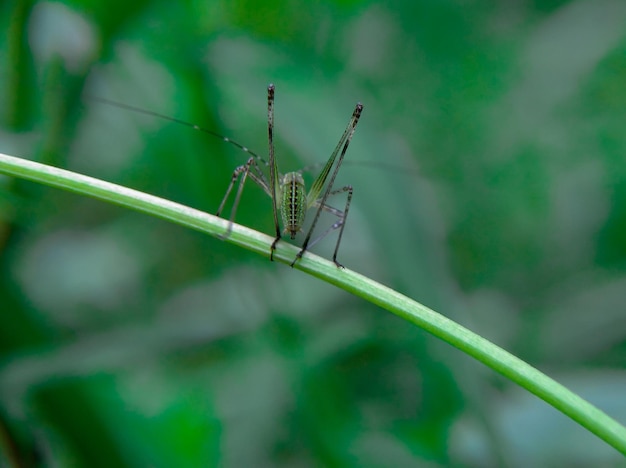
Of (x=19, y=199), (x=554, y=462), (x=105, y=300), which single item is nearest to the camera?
(x=19, y=199)

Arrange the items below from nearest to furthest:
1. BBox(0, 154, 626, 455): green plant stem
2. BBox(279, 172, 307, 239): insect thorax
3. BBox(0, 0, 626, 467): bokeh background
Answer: BBox(0, 154, 626, 455): green plant stem
BBox(279, 172, 307, 239): insect thorax
BBox(0, 0, 626, 467): bokeh background

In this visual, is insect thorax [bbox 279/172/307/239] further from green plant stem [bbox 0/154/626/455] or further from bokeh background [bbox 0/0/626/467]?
green plant stem [bbox 0/154/626/455]

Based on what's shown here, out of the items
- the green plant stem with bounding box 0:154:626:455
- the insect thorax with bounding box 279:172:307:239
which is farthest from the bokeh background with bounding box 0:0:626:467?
the green plant stem with bounding box 0:154:626:455

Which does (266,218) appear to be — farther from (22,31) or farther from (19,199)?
(22,31)

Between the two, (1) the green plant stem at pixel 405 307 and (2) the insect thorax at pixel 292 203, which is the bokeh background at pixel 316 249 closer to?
(2) the insect thorax at pixel 292 203

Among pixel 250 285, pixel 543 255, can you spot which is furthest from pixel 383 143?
pixel 543 255
